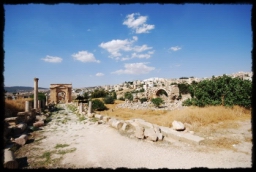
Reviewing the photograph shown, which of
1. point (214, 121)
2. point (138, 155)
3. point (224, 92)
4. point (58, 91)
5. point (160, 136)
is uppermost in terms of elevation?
point (58, 91)

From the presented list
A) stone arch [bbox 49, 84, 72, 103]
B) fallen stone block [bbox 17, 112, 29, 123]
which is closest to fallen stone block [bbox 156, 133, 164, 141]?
fallen stone block [bbox 17, 112, 29, 123]

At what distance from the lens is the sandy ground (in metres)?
4.47

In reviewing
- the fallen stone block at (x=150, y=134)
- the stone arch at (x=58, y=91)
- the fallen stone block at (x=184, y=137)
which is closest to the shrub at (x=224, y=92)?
the fallen stone block at (x=184, y=137)

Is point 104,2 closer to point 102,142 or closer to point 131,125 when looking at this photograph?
point 102,142

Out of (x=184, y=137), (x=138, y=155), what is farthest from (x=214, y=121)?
(x=138, y=155)

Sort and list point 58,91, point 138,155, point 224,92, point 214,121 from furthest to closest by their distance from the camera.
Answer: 1. point 58,91
2. point 224,92
3. point 214,121
4. point 138,155

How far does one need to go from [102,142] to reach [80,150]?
3.86 feet

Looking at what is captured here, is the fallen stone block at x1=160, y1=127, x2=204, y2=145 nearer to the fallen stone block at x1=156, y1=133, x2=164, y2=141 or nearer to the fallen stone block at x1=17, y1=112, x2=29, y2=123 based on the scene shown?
the fallen stone block at x1=156, y1=133, x2=164, y2=141

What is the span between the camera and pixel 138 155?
5203mm

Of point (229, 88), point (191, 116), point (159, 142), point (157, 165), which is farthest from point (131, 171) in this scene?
point (229, 88)

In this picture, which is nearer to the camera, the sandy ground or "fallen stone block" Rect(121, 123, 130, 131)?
the sandy ground

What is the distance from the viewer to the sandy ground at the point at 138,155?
447 cm

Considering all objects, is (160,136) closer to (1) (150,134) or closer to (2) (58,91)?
(1) (150,134)

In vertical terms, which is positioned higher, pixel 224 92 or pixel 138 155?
pixel 224 92
